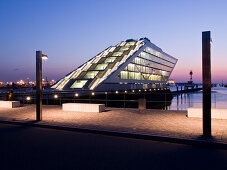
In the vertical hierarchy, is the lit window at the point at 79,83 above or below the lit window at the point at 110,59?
below

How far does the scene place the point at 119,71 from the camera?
53125mm

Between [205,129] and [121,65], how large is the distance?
4710 cm

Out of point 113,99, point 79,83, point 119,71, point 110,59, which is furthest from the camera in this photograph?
point 110,59

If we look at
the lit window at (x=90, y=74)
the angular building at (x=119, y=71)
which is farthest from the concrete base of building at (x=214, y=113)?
the lit window at (x=90, y=74)

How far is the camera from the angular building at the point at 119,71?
49281mm

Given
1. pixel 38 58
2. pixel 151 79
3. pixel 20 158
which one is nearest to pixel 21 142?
pixel 20 158

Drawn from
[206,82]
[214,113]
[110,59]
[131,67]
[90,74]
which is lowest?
[214,113]

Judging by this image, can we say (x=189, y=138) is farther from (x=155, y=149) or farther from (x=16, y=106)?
(x=16, y=106)

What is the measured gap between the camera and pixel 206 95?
23.1 feet

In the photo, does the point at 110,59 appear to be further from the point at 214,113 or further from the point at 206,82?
the point at 206,82

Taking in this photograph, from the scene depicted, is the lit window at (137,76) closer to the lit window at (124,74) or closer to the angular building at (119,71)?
the angular building at (119,71)

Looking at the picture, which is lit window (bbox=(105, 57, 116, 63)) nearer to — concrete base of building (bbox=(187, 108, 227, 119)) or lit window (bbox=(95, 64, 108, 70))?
lit window (bbox=(95, 64, 108, 70))

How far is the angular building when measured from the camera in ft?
162

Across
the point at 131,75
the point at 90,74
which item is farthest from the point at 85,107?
the point at 131,75
